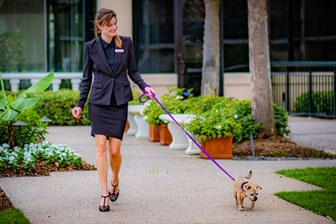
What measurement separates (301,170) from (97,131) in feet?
11.3

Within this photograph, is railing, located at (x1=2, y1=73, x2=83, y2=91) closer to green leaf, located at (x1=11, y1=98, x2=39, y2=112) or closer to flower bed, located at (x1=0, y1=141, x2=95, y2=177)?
flower bed, located at (x1=0, y1=141, x2=95, y2=177)

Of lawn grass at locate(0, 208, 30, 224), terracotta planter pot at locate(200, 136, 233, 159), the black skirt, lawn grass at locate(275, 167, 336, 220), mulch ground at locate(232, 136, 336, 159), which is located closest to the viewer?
lawn grass at locate(0, 208, 30, 224)

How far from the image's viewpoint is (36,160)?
8.77 m

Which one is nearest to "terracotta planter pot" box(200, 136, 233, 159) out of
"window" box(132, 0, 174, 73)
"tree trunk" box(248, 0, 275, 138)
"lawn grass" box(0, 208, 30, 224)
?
"tree trunk" box(248, 0, 275, 138)

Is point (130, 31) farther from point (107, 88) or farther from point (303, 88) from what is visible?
point (107, 88)

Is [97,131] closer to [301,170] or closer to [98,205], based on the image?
[98,205]

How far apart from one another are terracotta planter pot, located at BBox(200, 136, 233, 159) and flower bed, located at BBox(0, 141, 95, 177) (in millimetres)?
1993

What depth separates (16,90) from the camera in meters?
17.5

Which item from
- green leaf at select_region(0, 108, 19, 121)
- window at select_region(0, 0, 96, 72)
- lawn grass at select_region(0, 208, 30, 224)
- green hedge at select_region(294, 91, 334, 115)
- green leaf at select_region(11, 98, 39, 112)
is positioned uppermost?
window at select_region(0, 0, 96, 72)

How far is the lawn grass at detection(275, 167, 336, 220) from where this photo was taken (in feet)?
20.5

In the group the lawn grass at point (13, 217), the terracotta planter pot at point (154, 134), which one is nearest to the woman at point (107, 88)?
the lawn grass at point (13, 217)

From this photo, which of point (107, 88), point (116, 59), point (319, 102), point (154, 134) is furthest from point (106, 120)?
point (319, 102)

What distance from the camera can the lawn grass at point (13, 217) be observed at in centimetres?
560

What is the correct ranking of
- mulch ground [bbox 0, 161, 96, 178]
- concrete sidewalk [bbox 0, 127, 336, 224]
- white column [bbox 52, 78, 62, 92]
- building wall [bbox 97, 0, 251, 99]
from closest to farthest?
1. concrete sidewalk [bbox 0, 127, 336, 224]
2. mulch ground [bbox 0, 161, 96, 178]
3. white column [bbox 52, 78, 62, 92]
4. building wall [bbox 97, 0, 251, 99]
